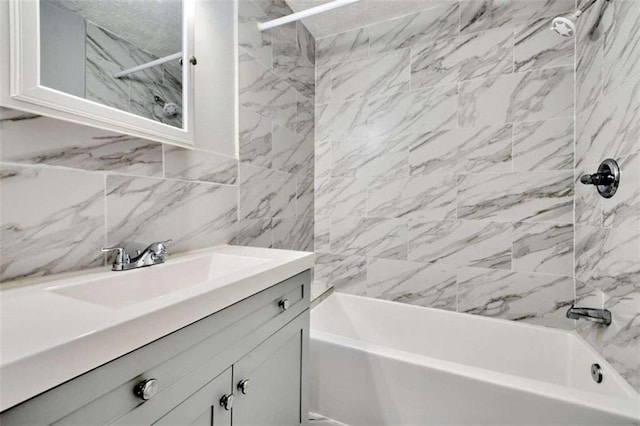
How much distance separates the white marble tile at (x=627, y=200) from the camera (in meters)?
1.07

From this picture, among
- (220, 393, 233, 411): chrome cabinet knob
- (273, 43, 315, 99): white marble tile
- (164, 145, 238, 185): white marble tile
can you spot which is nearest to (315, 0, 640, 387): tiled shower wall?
(273, 43, 315, 99): white marble tile

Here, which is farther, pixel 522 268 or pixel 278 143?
pixel 278 143

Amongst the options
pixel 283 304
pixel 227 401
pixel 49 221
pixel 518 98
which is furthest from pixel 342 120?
pixel 227 401

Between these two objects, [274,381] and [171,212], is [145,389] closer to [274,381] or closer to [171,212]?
[274,381]

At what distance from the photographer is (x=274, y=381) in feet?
3.04

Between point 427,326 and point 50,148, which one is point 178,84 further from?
point 427,326

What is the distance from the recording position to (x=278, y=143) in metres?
1.86

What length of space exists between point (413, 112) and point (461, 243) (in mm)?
947

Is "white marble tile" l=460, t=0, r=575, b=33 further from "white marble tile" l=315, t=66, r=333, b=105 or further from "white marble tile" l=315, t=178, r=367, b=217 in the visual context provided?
"white marble tile" l=315, t=178, r=367, b=217

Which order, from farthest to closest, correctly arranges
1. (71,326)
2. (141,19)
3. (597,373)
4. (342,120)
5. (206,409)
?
1. (342,120)
2. (597,373)
3. (141,19)
4. (206,409)
5. (71,326)

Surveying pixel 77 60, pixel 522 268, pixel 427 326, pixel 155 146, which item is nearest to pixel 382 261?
pixel 427 326

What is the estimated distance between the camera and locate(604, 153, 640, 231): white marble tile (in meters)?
1.07

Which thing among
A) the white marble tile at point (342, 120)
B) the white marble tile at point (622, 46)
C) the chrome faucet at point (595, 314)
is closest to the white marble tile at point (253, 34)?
the white marble tile at point (342, 120)

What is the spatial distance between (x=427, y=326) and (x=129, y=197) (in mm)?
1828
